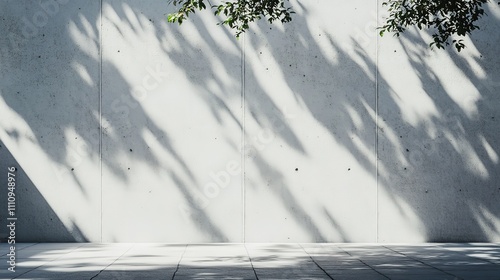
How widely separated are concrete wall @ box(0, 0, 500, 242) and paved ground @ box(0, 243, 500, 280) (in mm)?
509

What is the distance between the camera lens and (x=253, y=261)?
8906 millimetres

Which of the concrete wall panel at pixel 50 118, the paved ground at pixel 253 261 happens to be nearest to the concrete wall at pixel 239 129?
the concrete wall panel at pixel 50 118

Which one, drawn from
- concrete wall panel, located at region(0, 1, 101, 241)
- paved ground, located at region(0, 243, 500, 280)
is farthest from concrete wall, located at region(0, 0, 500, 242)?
paved ground, located at region(0, 243, 500, 280)

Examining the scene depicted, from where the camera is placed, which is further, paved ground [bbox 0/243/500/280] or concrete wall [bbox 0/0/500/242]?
concrete wall [bbox 0/0/500/242]

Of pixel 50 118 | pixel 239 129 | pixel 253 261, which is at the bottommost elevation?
pixel 253 261

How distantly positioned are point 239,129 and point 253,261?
2981 millimetres

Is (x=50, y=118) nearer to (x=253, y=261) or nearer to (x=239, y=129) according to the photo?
(x=239, y=129)

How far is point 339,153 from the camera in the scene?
11.3 m

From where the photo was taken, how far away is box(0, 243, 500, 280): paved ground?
303 inches

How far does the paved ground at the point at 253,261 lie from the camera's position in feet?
25.3

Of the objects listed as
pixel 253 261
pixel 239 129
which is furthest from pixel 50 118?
pixel 253 261

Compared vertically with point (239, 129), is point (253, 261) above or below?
below

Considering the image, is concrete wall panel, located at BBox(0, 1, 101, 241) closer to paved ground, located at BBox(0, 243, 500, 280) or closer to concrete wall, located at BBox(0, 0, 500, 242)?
concrete wall, located at BBox(0, 0, 500, 242)

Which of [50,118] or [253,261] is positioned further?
[50,118]
